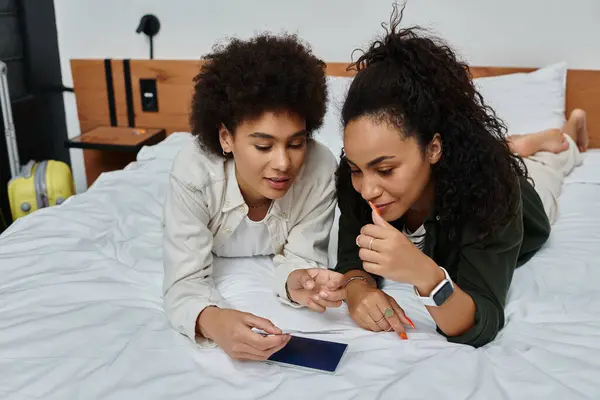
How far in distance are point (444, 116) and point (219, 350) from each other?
1.89ft

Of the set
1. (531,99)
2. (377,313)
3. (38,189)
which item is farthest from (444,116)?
(38,189)

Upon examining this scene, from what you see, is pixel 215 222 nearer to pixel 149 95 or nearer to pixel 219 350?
pixel 219 350

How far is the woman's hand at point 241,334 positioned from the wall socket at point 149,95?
175cm

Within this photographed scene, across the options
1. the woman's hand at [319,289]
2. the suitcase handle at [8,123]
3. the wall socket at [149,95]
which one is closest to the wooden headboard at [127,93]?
the wall socket at [149,95]

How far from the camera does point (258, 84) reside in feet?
3.33

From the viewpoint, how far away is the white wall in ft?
7.02

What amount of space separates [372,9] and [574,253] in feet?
4.46

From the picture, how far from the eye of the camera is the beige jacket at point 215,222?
1.10 meters

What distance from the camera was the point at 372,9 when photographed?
226 cm

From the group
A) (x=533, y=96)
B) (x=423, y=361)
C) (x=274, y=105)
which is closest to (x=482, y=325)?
(x=423, y=361)

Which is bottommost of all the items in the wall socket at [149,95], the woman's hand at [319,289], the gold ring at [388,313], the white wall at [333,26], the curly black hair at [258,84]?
the gold ring at [388,313]

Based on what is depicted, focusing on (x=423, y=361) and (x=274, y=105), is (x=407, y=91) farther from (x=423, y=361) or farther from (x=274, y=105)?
(x=423, y=361)

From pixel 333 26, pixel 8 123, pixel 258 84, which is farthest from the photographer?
pixel 333 26

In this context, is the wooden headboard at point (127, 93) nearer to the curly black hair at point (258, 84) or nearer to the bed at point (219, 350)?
the bed at point (219, 350)
